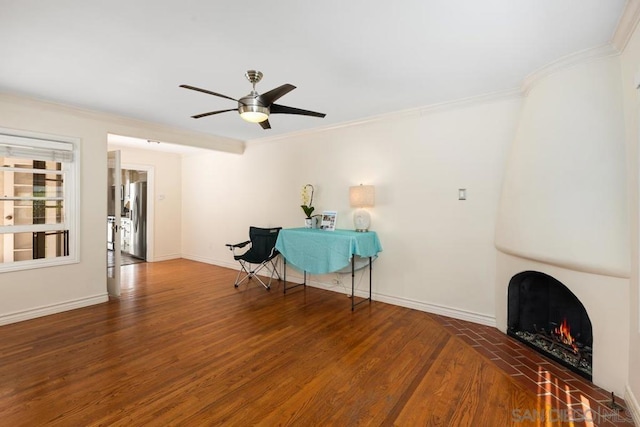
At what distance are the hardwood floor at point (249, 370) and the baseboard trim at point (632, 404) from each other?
1.50 ft

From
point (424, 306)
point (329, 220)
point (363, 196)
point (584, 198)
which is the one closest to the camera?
point (584, 198)

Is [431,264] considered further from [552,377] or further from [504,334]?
[552,377]

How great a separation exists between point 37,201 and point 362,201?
3.80 m

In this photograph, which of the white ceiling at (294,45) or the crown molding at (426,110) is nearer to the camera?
the white ceiling at (294,45)

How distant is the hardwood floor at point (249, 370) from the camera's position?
187 centimetres

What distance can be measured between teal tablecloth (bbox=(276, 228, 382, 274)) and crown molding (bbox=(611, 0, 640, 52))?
103 inches

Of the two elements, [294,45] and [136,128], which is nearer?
[294,45]

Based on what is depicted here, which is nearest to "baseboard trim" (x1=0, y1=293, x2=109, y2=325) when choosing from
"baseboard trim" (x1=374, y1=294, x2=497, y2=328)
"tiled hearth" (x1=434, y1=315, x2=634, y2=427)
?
"baseboard trim" (x1=374, y1=294, x2=497, y2=328)

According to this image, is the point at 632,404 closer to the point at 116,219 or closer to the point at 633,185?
the point at 633,185

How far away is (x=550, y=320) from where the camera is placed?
9.22 ft

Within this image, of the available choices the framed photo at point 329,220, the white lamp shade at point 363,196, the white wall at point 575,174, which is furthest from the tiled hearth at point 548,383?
the framed photo at point 329,220

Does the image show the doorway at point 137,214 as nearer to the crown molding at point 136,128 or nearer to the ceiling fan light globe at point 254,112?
the crown molding at point 136,128

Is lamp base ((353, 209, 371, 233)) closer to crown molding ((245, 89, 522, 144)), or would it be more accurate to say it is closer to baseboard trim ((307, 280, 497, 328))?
baseboard trim ((307, 280, 497, 328))

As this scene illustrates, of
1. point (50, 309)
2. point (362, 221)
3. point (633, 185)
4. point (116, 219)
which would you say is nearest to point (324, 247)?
point (362, 221)
